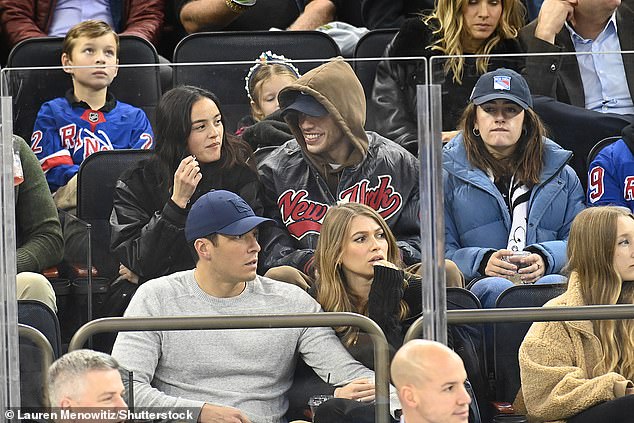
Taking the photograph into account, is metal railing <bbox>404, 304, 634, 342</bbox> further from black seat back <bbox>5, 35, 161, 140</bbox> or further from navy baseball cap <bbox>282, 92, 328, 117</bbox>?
black seat back <bbox>5, 35, 161, 140</bbox>

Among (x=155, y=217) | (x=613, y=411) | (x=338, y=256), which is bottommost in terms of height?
(x=613, y=411)

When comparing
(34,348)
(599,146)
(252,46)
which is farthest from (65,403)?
(252,46)

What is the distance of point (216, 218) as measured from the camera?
2.74m

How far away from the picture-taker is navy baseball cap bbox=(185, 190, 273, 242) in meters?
2.74

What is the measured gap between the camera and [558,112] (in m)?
2.86

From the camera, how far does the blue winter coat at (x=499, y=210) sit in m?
2.82

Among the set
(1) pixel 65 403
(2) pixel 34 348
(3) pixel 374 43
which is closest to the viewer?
(1) pixel 65 403

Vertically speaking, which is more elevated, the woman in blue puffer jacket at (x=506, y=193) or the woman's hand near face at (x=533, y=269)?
the woman in blue puffer jacket at (x=506, y=193)

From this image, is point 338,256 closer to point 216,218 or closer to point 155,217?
point 216,218

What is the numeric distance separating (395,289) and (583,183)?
0.54m

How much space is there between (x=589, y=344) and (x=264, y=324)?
2.46 ft

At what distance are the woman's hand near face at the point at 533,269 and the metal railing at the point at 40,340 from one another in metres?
1.09

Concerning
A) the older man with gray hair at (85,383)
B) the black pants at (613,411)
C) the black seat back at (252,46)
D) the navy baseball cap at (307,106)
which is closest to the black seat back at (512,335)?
the black pants at (613,411)

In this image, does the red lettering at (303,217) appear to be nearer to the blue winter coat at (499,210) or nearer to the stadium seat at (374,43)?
the blue winter coat at (499,210)
